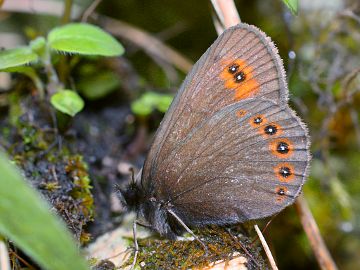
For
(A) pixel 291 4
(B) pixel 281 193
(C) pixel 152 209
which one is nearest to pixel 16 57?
(C) pixel 152 209

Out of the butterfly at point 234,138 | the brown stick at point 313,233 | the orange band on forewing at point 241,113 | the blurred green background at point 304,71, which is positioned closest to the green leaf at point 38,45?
the blurred green background at point 304,71

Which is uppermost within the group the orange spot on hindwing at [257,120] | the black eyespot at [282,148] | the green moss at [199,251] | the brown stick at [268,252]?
the orange spot on hindwing at [257,120]

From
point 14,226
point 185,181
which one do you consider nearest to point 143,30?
point 185,181

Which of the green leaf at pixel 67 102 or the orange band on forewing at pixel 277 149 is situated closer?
the orange band on forewing at pixel 277 149

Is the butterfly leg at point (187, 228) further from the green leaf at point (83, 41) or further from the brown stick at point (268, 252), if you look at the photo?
the green leaf at point (83, 41)

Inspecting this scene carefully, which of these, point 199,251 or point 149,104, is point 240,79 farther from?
point 149,104

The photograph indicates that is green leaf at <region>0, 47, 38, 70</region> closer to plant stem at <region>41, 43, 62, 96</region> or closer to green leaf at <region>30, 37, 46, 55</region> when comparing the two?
green leaf at <region>30, 37, 46, 55</region>
